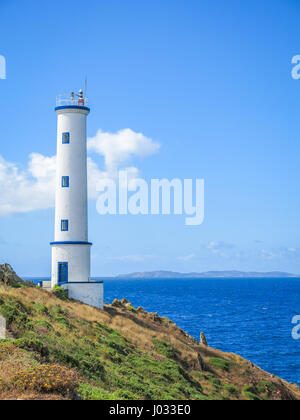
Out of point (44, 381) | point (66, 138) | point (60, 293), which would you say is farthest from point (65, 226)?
point (44, 381)

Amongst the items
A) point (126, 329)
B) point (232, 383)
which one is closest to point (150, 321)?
point (126, 329)

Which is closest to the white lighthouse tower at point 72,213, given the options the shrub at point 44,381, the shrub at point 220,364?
the shrub at point 220,364

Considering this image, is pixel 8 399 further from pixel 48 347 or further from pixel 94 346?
pixel 94 346

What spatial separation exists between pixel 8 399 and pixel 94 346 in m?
13.1

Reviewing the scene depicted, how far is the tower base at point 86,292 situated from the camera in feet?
116

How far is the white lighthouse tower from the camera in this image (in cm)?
3569

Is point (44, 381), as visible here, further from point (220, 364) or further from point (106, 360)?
point (220, 364)

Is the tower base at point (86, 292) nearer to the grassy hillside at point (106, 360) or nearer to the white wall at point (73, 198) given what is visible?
the white wall at point (73, 198)

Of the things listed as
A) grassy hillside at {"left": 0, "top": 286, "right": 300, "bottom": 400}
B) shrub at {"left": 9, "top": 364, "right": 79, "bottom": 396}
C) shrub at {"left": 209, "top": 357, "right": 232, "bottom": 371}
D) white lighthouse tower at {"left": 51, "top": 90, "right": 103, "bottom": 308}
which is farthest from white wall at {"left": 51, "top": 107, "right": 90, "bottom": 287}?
shrub at {"left": 9, "top": 364, "right": 79, "bottom": 396}

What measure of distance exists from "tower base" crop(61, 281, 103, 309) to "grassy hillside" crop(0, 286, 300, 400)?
3.89 feet

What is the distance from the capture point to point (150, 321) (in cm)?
3822

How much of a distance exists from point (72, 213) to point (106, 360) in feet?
52.9

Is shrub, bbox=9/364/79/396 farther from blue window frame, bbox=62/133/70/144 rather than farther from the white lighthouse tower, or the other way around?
blue window frame, bbox=62/133/70/144

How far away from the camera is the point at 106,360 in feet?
73.4
